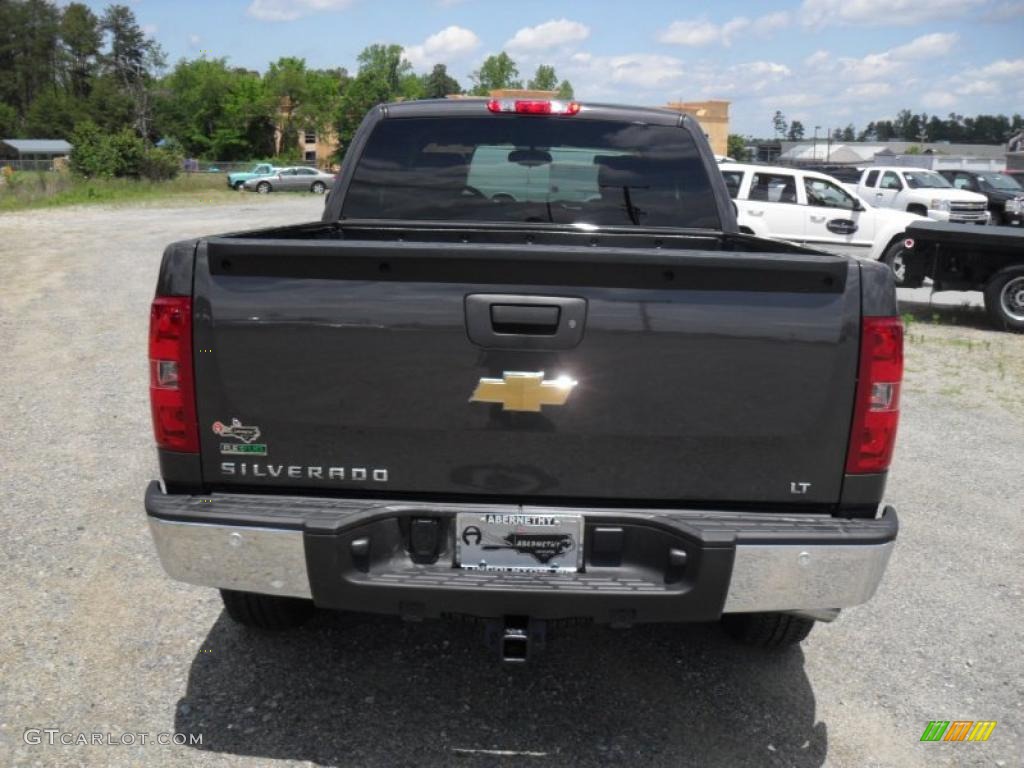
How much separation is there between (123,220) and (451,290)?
25.8 meters

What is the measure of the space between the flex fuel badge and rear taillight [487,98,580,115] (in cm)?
238

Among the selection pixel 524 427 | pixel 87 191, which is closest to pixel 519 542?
pixel 524 427

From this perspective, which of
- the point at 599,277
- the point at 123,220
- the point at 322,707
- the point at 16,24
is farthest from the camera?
the point at 16,24

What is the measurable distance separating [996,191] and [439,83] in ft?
387

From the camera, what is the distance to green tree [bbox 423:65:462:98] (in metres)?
135

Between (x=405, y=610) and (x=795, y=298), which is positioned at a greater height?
(x=795, y=298)

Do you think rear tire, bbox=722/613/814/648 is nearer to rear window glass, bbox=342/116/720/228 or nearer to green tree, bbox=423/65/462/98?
rear window glass, bbox=342/116/720/228

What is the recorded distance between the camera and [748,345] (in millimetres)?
2848

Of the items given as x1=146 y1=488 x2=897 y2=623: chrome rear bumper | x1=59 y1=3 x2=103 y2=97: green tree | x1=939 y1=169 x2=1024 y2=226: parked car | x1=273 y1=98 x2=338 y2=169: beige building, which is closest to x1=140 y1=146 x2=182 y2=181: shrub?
x1=939 y1=169 x2=1024 y2=226: parked car

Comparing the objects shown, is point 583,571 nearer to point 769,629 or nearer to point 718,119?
point 769,629

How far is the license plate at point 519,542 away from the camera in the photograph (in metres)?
2.91

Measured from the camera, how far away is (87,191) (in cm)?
3625

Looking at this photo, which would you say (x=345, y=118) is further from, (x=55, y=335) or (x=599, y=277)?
(x=599, y=277)

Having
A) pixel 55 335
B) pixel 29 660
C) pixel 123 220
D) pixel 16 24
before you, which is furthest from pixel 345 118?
pixel 29 660
